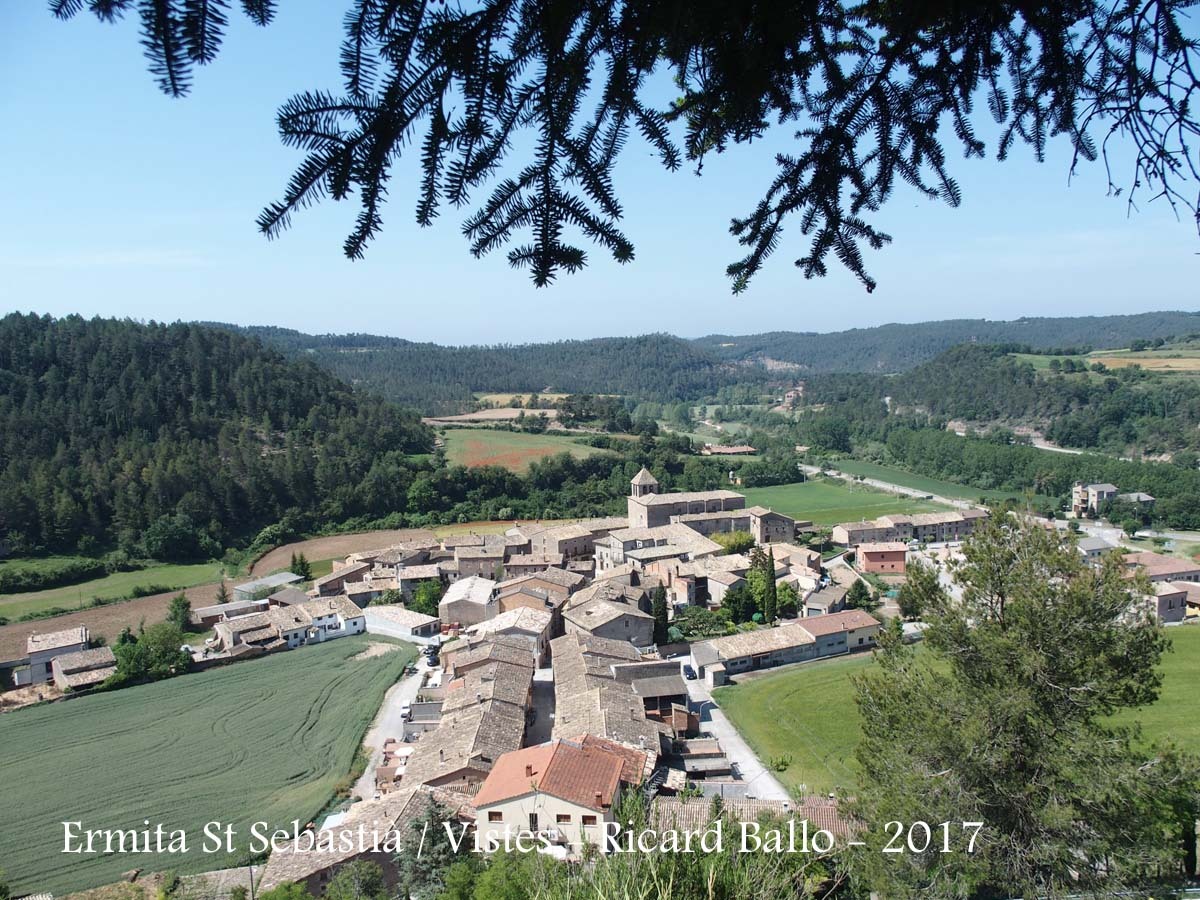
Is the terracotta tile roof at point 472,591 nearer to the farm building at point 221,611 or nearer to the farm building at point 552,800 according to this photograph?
the farm building at point 221,611

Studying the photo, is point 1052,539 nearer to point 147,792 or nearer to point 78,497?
point 147,792

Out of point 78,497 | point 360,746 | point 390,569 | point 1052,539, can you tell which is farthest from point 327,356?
point 1052,539

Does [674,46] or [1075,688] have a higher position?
[674,46]

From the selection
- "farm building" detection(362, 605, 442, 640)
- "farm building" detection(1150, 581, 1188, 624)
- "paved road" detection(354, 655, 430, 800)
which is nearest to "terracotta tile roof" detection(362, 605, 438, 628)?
"farm building" detection(362, 605, 442, 640)

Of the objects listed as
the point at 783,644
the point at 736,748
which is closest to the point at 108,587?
the point at 783,644

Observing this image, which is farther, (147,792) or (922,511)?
(922,511)

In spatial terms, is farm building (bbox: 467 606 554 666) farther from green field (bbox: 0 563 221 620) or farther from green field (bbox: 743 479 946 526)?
green field (bbox: 743 479 946 526)
